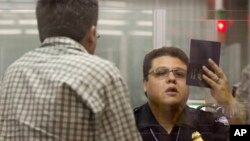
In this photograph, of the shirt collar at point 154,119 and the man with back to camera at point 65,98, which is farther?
the shirt collar at point 154,119

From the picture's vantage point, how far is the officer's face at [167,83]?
6.27 feet

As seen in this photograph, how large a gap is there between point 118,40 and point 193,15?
35 cm

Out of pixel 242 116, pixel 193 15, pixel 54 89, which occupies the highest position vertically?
pixel 193 15

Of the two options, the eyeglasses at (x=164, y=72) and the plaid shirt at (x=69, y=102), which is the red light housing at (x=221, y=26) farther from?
the plaid shirt at (x=69, y=102)

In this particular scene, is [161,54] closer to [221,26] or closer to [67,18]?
[221,26]

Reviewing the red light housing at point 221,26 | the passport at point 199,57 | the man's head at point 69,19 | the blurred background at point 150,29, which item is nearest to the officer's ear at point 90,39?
the man's head at point 69,19

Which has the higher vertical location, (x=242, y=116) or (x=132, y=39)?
(x=132, y=39)

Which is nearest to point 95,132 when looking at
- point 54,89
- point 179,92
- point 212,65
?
point 54,89

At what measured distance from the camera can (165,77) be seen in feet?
6.28

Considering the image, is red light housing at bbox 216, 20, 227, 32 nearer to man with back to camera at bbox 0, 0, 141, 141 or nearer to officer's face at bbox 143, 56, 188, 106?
officer's face at bbox 143, 56, 188, 106

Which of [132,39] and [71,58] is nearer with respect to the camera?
[71,58]

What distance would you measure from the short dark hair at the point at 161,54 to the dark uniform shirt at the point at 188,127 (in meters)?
0.16

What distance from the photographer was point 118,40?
202 centimetres

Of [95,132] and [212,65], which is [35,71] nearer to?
[95,132]
